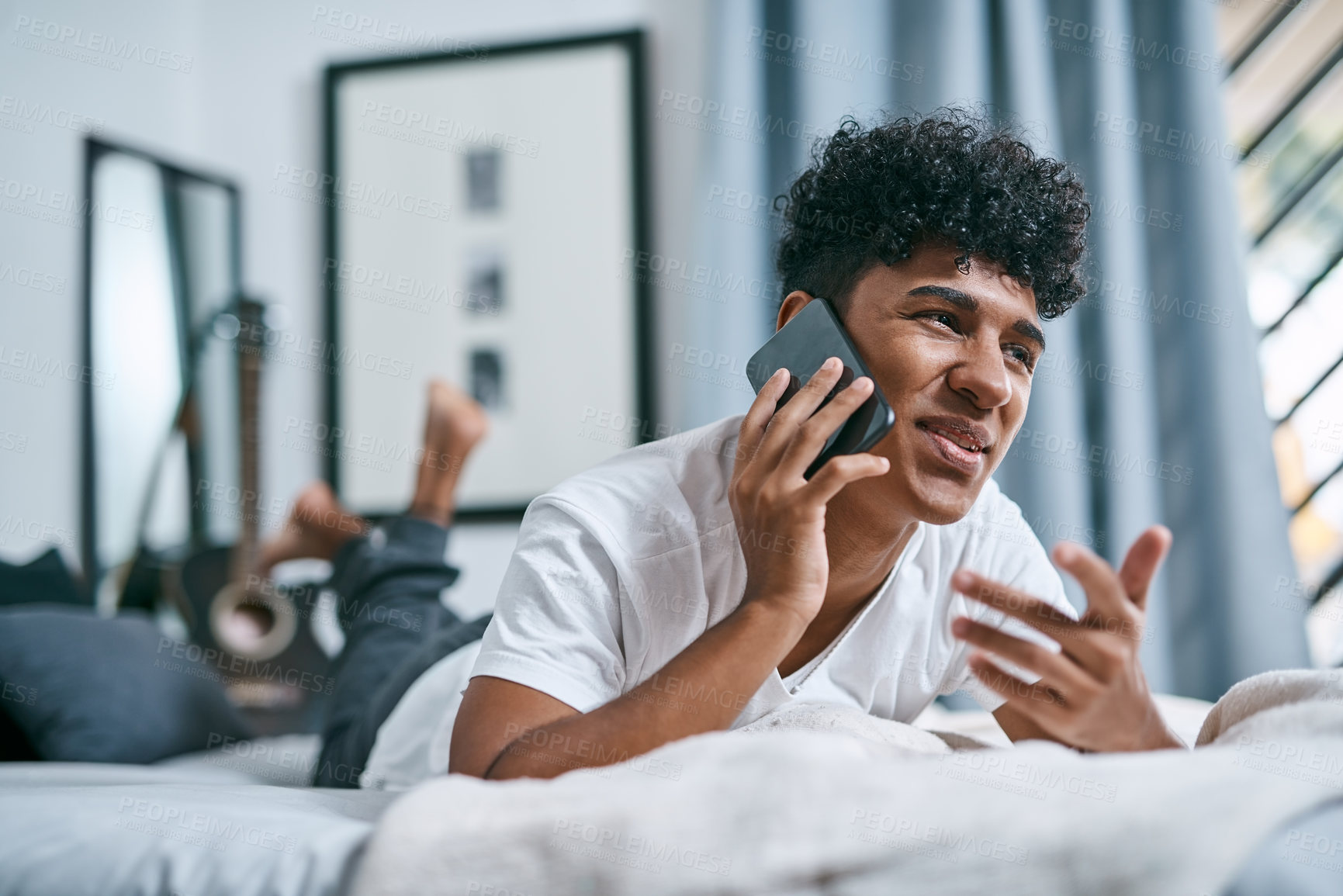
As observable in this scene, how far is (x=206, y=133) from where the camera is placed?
2.30m


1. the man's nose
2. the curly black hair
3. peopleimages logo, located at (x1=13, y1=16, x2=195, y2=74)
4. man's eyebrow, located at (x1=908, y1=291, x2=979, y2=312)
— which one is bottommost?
the man's nose

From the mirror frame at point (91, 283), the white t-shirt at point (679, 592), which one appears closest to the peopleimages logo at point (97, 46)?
the mirror frame at point (91, 283)

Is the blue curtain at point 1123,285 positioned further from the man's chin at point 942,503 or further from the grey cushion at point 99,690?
the grey cushion at point 99,690

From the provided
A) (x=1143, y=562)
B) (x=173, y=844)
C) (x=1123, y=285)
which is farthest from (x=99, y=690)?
(x=1123, y=285)

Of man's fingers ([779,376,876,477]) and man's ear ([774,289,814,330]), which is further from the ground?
man's ear ([774,289,814,330])

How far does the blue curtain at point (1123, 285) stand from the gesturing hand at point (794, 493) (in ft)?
3.34

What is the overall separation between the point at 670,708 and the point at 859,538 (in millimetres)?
276

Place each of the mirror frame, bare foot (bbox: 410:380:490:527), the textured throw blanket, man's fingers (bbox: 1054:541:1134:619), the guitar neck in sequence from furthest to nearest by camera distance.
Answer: the guitar neck < the mirror frame < bare foot (bbox: 410:380:490:527) < man's fingers (bbox: 1054:541:1134:619) < the textured throw blanket

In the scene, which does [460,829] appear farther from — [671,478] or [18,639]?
[18,639]

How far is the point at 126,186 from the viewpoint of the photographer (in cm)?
201

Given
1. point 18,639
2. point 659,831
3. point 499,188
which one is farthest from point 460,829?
point 499,188

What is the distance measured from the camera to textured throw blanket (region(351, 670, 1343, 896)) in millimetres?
427

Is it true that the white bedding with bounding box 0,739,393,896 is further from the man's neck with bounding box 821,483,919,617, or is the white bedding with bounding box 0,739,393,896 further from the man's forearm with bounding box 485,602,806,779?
the man's neck with bounding box 821,483,919,617

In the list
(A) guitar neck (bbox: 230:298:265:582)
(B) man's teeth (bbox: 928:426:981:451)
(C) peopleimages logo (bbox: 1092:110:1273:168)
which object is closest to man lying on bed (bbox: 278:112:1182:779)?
(B) man's teeth (bbox: 928:426:981:451)
